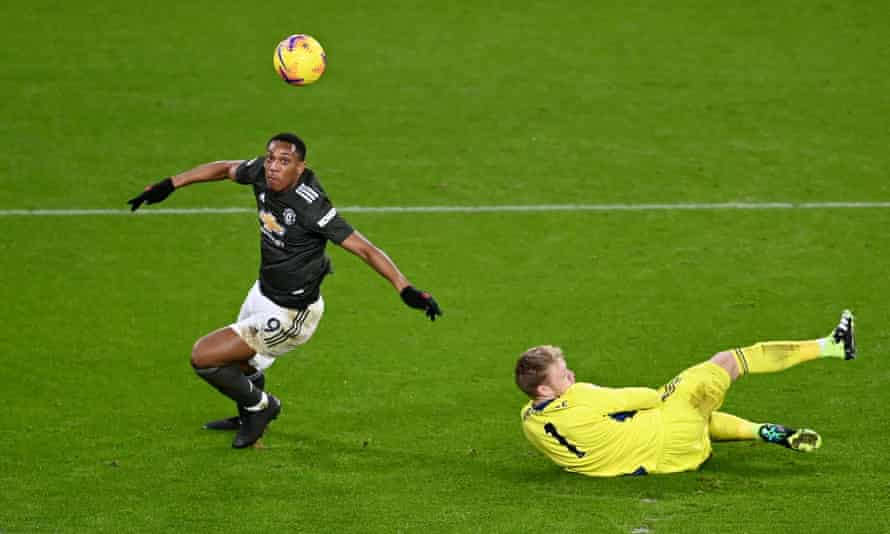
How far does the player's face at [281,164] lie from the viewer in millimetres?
9242

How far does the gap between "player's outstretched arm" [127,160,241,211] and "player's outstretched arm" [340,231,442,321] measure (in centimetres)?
109

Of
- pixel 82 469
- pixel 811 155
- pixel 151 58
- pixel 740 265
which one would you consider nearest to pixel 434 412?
pixel 82 469

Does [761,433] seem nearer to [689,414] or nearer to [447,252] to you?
A: [689,414]

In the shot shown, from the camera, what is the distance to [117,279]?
1291 centimetres

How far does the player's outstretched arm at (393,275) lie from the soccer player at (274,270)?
2 centimetres

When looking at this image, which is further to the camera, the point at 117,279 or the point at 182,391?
the point at 117,279

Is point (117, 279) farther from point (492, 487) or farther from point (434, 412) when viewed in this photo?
point (492, 487)

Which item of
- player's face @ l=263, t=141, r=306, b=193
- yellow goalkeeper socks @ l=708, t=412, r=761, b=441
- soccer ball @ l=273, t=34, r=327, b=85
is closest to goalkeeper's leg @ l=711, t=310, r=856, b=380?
yellow goalkeeper socks @ l=708, t=412, r=761, b=441

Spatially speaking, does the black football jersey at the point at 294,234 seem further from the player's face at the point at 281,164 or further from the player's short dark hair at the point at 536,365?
the player's short dark hair at the point at 536,365

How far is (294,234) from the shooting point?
9391mm

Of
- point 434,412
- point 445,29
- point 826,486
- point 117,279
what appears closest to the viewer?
point 826,486

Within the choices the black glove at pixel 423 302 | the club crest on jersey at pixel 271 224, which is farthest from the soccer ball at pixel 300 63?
the black glove at pixel 423 302

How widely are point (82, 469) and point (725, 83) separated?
10.5m

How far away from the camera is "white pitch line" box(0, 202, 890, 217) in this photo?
14.2m
